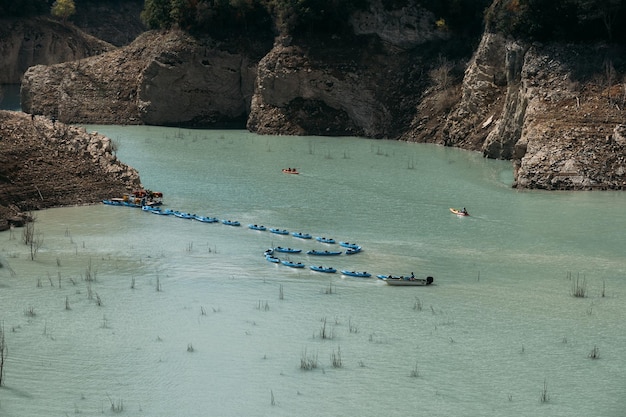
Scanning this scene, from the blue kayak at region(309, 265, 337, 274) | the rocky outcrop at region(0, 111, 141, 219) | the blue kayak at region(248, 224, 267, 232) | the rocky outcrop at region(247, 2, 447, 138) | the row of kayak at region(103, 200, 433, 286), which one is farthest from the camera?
the rocky outcrop at region(247, 2, 447, 138)

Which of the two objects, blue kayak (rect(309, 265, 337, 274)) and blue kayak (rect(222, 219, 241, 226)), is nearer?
blue kayak (rect(309, 265, 337, 274))

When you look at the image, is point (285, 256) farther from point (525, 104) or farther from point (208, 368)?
point (525, 104)

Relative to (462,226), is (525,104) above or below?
above

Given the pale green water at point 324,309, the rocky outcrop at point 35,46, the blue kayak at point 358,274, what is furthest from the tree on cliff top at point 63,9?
the blue kayak at point 358,274

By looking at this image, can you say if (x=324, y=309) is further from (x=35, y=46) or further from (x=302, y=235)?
(x=35, y=46)

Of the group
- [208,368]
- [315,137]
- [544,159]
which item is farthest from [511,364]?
[315,137]

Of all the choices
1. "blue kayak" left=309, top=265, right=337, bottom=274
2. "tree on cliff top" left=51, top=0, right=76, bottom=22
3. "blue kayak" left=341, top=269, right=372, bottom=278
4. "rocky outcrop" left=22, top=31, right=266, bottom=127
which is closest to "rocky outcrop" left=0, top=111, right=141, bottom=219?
"blue kayak" left=309, top=265, right=337, bottom=274

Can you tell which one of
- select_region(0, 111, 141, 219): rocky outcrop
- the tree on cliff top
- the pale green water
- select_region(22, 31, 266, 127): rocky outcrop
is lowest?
the pale green water

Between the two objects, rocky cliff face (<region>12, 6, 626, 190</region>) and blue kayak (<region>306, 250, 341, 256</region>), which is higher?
rocky cliff face (<region>12, 6, 626, 190</region>)

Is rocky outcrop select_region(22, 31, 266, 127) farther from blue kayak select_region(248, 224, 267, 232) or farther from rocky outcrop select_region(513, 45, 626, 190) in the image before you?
blue kayak select_region(248, 224, 267, 232)
